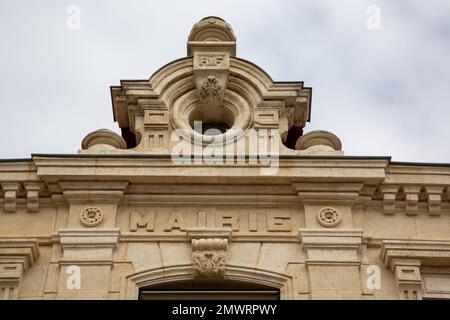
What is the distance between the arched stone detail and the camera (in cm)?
1673

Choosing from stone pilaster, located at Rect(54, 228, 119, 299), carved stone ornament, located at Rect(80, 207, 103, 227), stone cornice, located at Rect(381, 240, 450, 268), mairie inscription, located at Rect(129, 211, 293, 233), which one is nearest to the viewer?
stone pilaster, located at Rect(54, 228, 119, 299)

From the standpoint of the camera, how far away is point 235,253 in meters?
17.1

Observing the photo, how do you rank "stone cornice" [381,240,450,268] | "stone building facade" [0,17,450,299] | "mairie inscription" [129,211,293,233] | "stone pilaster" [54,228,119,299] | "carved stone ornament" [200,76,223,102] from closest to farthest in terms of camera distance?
"stone pilaster" [54,228,119,299] → "stone building facade" [0,17,450,299] → "stone cornice" [381,240,450,268] → "mairie inscription" [129,211,293,233] → "carved stone ornament" [200,76,223,102]

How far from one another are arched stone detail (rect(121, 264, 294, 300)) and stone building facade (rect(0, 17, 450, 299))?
0.05 ft

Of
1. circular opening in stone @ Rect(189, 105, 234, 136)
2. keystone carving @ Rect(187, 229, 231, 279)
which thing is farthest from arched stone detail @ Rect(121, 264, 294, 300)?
circular opening in stone @ Rect(189, 105, 234, 136)

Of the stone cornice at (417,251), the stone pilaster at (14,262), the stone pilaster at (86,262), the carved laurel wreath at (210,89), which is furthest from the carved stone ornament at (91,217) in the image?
the stone cornice at (417,251)

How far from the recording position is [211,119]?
65.2ft

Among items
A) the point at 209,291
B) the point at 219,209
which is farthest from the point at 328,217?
the point at 209,291

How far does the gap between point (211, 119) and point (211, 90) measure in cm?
70

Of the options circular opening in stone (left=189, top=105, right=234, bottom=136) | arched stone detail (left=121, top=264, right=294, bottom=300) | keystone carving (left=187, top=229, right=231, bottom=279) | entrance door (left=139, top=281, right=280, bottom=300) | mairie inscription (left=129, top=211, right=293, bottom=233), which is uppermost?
circular opening in stone (left=189, top=105, right=234, bottom=136)

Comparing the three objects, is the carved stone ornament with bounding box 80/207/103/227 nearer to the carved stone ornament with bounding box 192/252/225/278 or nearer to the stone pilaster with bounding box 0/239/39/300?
the stone pilaster with bounding box 0/239/39/300

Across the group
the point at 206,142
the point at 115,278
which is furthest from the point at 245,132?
the point at 115,278

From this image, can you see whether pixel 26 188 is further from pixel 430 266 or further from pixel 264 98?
pixel 430 266
